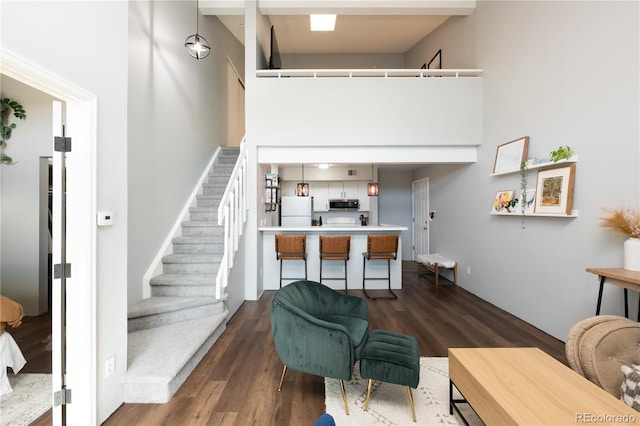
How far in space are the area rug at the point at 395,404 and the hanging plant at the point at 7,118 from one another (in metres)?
3.91

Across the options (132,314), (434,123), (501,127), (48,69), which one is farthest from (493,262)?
(48,69)

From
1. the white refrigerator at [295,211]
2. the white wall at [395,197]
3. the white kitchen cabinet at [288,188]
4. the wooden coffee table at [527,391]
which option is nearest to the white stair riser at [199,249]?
the wooden coffee table at [527,391]

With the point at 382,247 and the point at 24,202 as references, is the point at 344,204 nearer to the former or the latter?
the point at 382,247

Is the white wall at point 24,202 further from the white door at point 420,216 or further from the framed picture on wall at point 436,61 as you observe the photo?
the white door at point 420,216

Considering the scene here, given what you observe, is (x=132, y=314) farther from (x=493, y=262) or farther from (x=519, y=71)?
(x=519, y=71)

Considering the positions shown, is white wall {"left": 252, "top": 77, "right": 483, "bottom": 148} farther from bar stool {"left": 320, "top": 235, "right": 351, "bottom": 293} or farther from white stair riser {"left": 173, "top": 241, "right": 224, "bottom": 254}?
white stair riser {"left": 173, "top": 241, "right": 224, "bottom": 254}

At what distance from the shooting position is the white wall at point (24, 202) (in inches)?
112

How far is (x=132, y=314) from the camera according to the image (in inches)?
114

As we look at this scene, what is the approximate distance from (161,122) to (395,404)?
4.38 metres

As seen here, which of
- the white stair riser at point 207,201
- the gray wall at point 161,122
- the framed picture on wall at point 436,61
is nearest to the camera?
the gray wall at point 161,122

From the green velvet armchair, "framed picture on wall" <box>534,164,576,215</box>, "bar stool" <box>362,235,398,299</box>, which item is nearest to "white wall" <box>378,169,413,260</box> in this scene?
Result: "bar stool" <box>362,235,398,299</box>

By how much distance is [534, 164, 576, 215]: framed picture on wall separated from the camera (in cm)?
287

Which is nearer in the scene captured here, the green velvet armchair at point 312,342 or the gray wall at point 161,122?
the green velvet armchair at point 312,342

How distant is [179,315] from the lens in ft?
10.2
